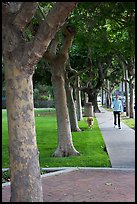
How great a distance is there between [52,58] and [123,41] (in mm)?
4387

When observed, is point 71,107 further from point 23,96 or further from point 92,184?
point 23,96

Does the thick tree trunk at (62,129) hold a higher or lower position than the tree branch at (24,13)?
lower

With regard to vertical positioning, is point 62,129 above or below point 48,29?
below

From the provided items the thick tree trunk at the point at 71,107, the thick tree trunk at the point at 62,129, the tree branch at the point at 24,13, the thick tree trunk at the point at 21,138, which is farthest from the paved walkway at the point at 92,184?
the thick tree trunk at the point at 71,107

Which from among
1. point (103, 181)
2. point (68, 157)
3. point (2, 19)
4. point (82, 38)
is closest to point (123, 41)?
point (82, 38)

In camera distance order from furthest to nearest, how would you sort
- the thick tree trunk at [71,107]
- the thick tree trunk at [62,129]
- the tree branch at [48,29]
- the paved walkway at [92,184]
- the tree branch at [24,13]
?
1. the thick tree trunk at [71,107]
2. the thick tree trunk at [62,129]
3. the paved walkway at [92,184]
4. the tree branch at [24,13]
5. the tree branch at [48,29]

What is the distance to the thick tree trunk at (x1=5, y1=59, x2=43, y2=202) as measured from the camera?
189 inches

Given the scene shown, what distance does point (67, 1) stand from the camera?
4730 mm

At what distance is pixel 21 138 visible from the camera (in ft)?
15.8

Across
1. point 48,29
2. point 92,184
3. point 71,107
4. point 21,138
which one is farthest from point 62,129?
point 71,107

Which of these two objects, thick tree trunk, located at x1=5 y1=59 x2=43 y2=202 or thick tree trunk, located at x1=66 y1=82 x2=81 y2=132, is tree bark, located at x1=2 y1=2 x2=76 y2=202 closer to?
thick tree trunk, located at x1=5 y1=59 x2=43 y2=202

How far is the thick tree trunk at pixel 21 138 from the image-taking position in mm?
4809

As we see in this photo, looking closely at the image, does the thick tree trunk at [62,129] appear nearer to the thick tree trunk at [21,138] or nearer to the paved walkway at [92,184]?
the paved walkway at [92,184]

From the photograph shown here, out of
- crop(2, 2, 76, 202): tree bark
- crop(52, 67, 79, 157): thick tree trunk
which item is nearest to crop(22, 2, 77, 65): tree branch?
crop(2, 2, 76, 202): tree bark
